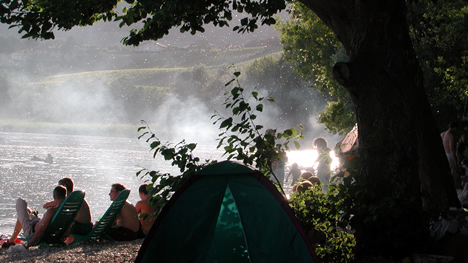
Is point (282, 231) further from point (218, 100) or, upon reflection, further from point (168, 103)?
point (168, 103)

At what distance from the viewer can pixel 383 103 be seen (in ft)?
22.1

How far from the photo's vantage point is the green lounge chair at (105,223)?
9.54 meters

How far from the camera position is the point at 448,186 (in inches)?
304

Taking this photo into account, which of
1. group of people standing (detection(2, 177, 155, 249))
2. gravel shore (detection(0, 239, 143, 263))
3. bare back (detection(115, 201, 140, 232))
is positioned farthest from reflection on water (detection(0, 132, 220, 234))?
gravel shore (detection(0, 239, 143, 263))


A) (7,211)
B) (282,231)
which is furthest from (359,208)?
(7,211)

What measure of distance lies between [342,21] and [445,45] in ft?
41.8

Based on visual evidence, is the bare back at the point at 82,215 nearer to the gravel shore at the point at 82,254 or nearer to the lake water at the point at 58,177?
the gravel shore at the point at 82,254

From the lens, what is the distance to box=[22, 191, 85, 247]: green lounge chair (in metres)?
9.05

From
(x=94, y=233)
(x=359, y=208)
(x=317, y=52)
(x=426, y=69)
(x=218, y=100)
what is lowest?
(x=94, y=233)

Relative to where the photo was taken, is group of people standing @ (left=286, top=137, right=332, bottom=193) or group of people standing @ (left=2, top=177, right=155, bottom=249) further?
group of people standing @ (left=2, top=177, right=155, bottom=249)

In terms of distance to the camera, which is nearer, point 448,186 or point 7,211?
point 448,186

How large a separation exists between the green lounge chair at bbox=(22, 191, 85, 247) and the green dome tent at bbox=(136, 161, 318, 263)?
3.38 metres

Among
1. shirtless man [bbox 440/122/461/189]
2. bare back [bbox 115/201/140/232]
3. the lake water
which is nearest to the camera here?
bare back [bbox 115/201/140/232]

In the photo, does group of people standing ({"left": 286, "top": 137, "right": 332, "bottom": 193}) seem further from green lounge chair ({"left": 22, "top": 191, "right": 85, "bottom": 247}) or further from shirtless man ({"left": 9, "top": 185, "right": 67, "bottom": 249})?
shirtless man ({"left": 9, "top": 185, "right": 67, "bottom": 249})
